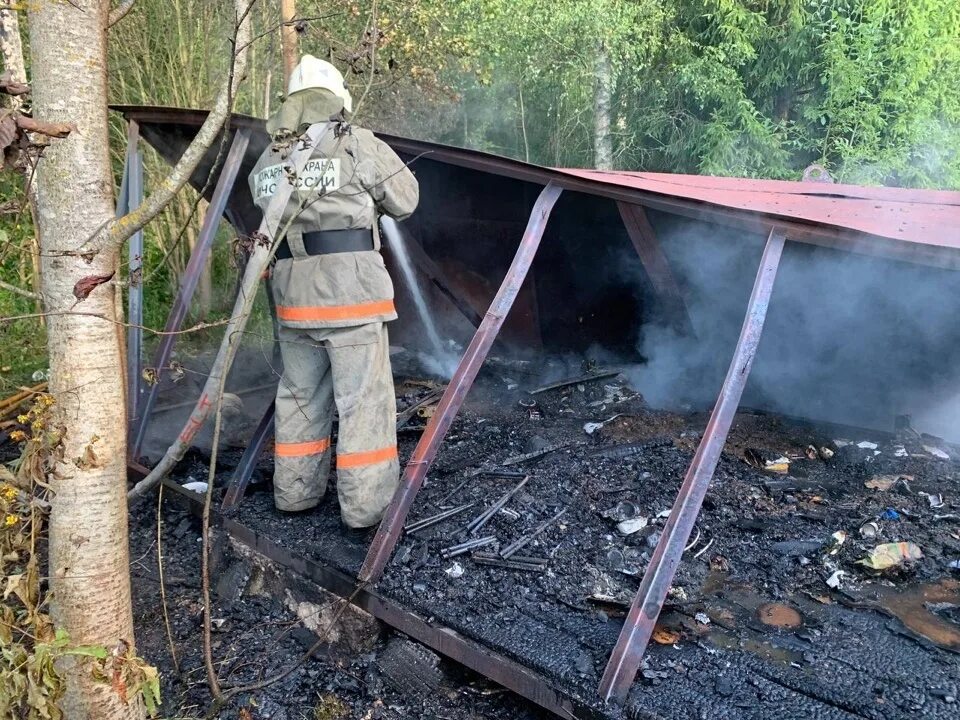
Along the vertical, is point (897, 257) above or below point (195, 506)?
above

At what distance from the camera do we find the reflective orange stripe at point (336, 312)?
10.6 ft

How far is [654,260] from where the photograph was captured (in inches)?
165

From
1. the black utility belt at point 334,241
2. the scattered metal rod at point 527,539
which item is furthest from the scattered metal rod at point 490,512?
the black utility belt at point 334,241

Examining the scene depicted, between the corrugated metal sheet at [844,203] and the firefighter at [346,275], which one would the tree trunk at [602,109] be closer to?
the corrugated metal sheet at [844,203]

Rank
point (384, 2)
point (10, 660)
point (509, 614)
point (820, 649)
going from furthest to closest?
point (384, 2) → point (509, 614) → point (820, 649) → point (10, 660)

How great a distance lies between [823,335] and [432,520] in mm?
2859

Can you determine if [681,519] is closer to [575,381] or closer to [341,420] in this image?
[341,420]

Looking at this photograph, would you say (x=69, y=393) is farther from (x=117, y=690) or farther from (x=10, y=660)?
(x=117, y=690)

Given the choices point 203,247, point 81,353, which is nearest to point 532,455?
point 203,247

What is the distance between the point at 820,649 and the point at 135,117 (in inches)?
177

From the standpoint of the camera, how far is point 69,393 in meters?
1.76

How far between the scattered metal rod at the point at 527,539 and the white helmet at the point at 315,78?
212 cm

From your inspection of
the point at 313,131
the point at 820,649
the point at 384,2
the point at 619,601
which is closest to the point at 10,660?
the point at 619,601

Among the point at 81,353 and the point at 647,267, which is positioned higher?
the point at 647,267
